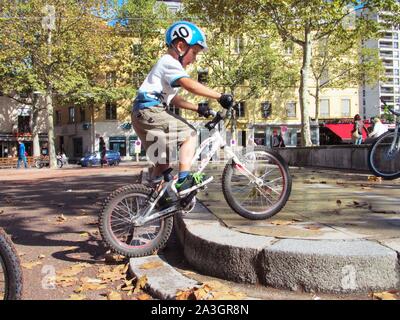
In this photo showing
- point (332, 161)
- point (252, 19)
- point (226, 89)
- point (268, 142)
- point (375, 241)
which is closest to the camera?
point (375, 241)

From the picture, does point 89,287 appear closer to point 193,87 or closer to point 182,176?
point 182,176

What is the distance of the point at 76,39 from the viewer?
96.8 ft

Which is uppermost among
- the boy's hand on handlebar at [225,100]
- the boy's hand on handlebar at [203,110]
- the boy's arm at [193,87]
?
the boy's arm at [193,87]

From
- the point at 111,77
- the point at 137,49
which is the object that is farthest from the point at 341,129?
the point at 111,77

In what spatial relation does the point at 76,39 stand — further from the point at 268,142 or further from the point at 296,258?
the point at 296,258

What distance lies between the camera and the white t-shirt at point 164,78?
384cm

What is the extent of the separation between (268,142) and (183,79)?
45.3 meters

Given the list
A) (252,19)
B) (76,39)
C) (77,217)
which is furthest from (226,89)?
(77,217)

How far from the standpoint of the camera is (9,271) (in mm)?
2412


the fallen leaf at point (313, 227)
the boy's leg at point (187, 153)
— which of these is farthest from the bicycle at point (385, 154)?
the boy's leg at point (187, 153)

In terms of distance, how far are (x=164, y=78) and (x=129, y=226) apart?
131 centimetres

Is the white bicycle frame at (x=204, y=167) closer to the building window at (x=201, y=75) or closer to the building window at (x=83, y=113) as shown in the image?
the building window at (x=201, y=75)

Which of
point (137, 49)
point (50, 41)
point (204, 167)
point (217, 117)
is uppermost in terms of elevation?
point (137, 49)

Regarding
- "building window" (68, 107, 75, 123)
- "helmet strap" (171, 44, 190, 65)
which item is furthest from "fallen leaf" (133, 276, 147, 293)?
"building window" (68, 107, 75, 123)
